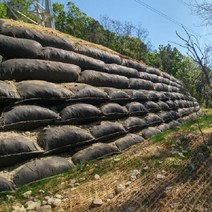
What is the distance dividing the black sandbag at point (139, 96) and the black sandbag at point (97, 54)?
680mm

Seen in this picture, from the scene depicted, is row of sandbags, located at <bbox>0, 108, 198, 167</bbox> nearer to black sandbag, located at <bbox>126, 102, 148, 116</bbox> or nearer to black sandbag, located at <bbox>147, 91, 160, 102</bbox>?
black sandbag, located at <bbox>126, 102, 148, 116</bbox>

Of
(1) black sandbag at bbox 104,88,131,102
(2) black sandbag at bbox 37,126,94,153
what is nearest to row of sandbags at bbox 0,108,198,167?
(2) black sandbag at bbox 37,126,94,153

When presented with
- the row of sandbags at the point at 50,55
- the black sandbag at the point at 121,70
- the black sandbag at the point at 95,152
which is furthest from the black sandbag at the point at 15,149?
the black sandbag at the point at 121,70

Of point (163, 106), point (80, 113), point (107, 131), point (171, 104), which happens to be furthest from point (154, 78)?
point (80, 113)

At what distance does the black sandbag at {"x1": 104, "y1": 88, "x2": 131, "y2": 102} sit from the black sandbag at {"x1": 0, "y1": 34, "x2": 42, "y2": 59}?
3.56ft

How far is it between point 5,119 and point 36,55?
1139 mm

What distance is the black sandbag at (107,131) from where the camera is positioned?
12.0 feet

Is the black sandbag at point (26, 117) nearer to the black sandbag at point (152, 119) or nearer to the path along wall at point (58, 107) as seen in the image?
the path along wall at point (58, 107)

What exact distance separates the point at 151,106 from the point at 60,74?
2101 millimetres

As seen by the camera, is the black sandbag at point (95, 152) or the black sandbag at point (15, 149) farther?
the black sandbag at point (95, 152)

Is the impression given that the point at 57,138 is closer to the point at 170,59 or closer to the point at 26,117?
the point at 26,117

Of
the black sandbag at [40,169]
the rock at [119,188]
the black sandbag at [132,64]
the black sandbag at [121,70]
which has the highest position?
the black sandbag at [132,64]

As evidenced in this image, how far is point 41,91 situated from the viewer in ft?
10.9

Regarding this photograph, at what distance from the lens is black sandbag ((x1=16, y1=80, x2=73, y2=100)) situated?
320cm
